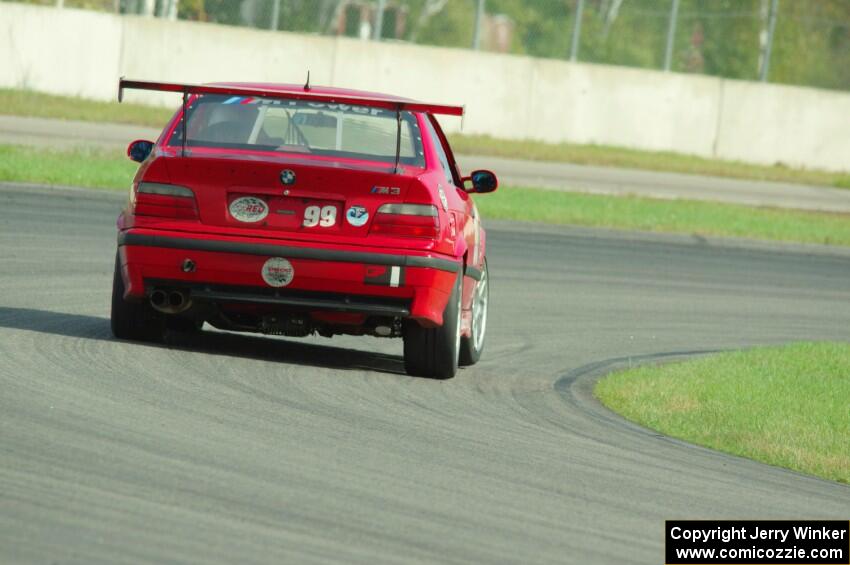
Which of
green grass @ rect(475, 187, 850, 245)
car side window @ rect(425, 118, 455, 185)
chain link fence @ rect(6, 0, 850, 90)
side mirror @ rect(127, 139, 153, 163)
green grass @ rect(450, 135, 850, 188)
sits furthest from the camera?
chain link fence @ rect(6, 0, 850, 90)

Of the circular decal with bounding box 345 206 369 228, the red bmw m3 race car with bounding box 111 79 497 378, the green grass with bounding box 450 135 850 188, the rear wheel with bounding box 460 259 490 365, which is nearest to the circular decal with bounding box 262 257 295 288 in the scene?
the red bmw m3 race car with bounding box 111 79 497 378

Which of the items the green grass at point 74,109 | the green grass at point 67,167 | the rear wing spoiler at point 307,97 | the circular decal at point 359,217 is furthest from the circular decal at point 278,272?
the green grass at point 74,109

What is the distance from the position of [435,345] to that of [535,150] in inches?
966

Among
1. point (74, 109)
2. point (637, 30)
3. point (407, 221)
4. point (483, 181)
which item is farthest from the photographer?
point (637, 30)

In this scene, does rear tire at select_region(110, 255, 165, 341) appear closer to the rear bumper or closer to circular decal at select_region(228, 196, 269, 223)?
the rear bumper

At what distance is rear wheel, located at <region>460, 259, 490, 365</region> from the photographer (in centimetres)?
1062

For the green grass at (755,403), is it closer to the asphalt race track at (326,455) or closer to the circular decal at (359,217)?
the asphalt race track at (326,455)

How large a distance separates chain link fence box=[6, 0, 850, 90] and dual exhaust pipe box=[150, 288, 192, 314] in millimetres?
26042

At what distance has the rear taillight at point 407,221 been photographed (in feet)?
30.0

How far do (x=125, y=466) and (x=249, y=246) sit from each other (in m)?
2.71

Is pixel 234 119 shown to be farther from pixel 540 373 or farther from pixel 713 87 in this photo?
pixel 713 87

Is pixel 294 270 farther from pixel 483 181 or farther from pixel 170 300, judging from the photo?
pixel 483 181

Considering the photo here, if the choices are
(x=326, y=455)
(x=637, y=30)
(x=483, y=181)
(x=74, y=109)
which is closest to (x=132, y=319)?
(x=483, y=181)

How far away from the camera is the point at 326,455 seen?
23.1 feet
